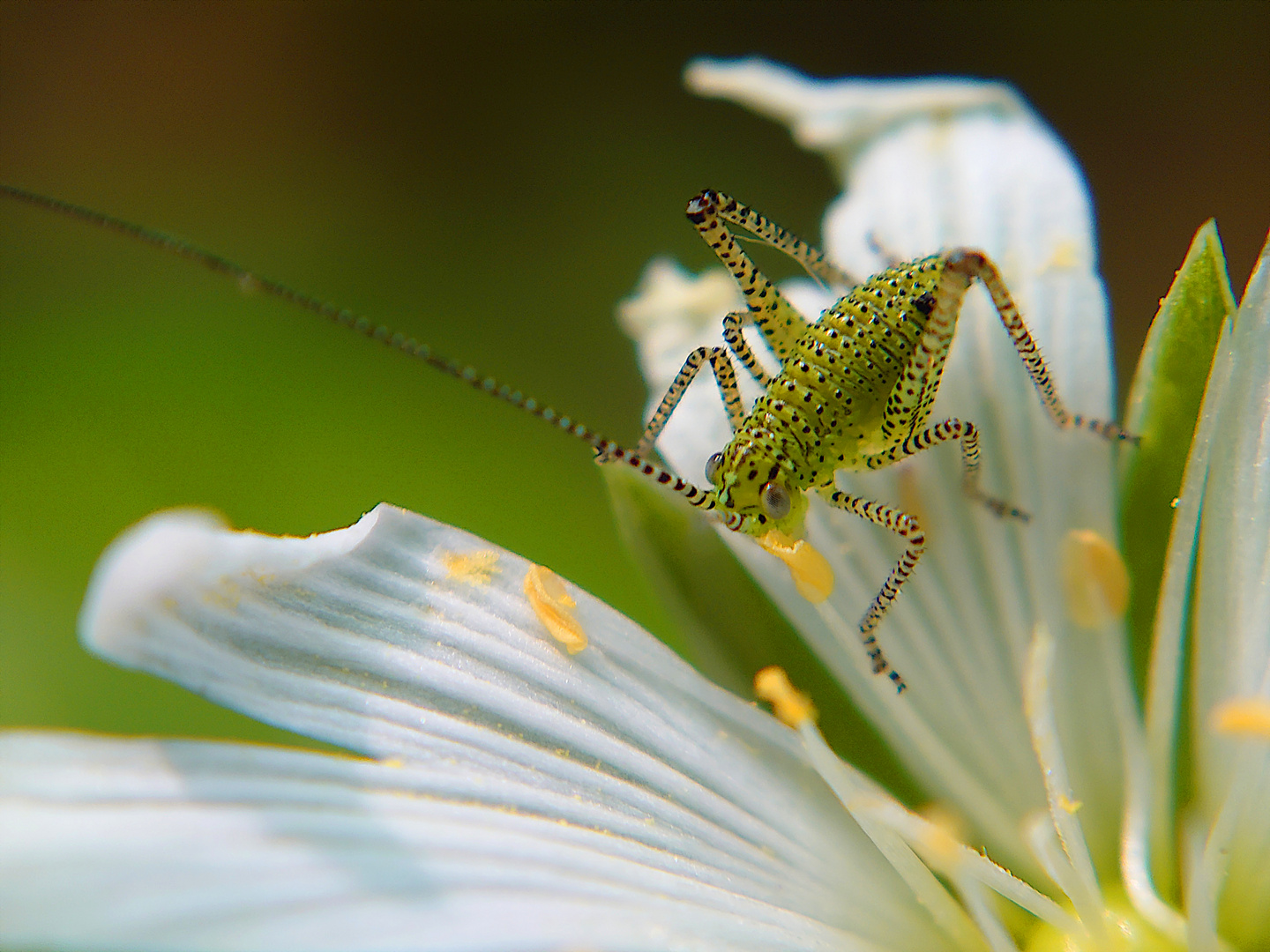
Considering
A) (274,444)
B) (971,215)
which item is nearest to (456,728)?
(971,215)

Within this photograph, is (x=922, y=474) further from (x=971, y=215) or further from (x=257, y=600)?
(x=257, y=600)

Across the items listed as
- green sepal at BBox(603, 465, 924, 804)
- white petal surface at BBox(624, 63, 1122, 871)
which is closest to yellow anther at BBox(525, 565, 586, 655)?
green sepal at BBox(603, 465, 924, 804)

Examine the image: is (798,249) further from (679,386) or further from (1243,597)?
(1243,597)

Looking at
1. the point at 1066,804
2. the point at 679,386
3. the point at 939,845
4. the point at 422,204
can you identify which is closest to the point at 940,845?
the point at 939,845

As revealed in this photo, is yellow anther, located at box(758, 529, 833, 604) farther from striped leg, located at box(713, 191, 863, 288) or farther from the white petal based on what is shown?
striped leg, located at box(713, 191, 863, 288)

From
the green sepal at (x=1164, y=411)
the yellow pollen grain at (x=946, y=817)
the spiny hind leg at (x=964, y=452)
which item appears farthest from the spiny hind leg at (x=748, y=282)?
the yellow pollen grain at (x=946, y=817)
